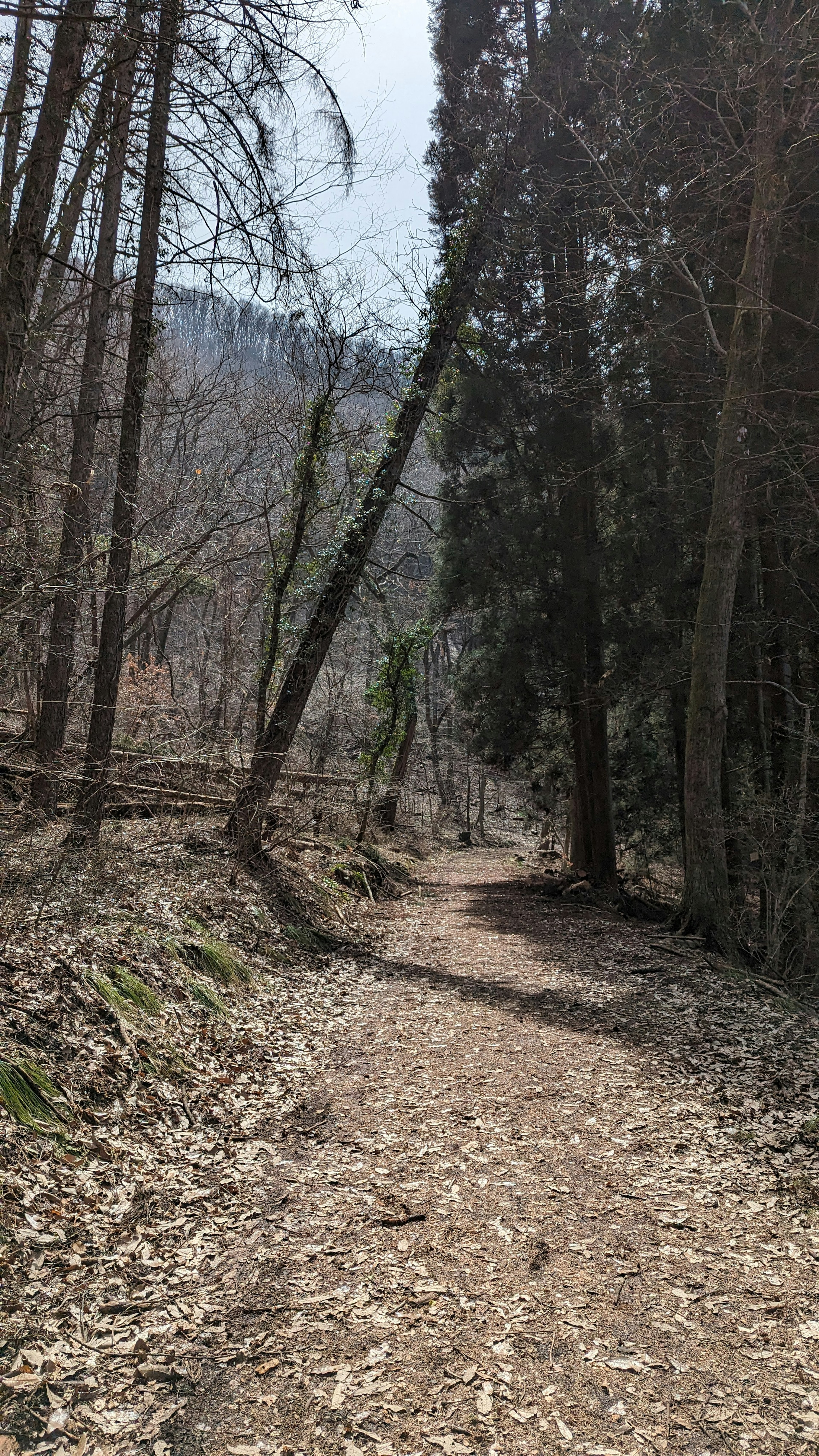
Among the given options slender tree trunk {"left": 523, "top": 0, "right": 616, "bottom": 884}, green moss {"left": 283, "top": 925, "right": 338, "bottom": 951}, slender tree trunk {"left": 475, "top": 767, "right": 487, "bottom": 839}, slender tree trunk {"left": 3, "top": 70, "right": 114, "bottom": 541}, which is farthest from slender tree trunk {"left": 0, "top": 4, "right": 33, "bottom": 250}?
slender tree trunk {"left": 475, "top": 767, "right": 487, "bottom": 839}

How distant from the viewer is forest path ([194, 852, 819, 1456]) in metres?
2.35

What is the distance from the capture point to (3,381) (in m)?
3.69

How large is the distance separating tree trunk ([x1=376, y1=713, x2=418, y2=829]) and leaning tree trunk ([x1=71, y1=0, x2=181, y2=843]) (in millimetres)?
5848

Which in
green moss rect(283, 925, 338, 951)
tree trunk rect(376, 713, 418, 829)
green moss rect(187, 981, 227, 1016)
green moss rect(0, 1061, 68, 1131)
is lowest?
green moss rect(283, 925, 338, 951)

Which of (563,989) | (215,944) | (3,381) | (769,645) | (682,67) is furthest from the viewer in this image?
(769,645)

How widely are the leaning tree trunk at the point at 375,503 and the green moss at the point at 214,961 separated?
2.61 metres

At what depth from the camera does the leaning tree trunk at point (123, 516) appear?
6523 mm

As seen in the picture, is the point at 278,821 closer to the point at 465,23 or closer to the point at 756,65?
the point at 756,65

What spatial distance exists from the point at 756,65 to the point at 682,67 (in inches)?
51.3

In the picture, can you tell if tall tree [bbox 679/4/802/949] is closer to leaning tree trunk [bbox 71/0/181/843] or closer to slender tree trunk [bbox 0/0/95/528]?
leaning tree trunk [bbox 71/0/181/843]

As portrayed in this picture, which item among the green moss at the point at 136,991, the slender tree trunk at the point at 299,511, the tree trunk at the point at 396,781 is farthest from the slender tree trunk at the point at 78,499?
the tree trunk at the point at 396,781

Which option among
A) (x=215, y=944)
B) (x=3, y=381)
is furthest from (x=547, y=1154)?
(x=3, y=381)

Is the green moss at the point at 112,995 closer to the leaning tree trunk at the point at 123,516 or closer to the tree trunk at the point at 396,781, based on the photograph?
the leaning tree trunk at the point at 123,516

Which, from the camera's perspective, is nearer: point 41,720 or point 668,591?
point 41,720
